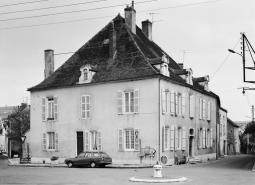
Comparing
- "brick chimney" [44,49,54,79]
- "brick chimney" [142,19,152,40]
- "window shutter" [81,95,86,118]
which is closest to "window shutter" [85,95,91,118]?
"window shutter" [81,95,86,118]

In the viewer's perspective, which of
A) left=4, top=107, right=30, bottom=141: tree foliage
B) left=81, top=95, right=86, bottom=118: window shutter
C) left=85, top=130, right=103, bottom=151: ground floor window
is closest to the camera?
left=85, top=130, right=103, bottom=151: ground floor window

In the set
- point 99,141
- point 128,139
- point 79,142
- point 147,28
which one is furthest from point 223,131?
point 79,142

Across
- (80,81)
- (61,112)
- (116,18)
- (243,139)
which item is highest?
(116,18)

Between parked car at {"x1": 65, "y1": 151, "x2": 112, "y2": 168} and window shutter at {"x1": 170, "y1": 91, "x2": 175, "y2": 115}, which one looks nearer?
parked car at {"x1": 65, "y1": 151, "x2": 112, "y2": 168}

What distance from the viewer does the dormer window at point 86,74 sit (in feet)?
111

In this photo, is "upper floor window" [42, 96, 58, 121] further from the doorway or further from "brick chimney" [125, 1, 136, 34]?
A: "brick chimney" [125, 1, 136, 34]

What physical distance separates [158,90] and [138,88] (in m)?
1.59

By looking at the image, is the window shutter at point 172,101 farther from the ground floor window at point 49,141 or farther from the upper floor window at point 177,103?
the ground floor window at point 49,141

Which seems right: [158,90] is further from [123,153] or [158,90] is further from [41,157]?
[41,157]

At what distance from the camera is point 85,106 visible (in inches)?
1352

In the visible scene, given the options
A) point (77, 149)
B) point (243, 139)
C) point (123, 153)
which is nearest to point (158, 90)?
point (123, 153)

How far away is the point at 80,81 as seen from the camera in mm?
34438

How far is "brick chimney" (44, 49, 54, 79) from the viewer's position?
3853 cm

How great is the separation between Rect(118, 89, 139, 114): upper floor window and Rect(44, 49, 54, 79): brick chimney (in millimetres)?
8911
